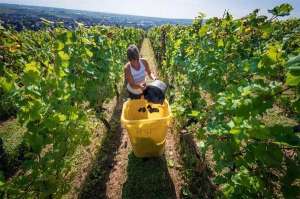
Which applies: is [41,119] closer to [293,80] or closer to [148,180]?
[148,180]

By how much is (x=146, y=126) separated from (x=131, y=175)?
1.02 m

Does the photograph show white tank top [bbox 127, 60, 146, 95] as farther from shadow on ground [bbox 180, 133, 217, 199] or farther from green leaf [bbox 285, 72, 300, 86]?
green leaf [bbox 285, 72, 300, 86]

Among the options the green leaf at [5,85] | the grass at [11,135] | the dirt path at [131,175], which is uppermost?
the green leaf at [5,85]

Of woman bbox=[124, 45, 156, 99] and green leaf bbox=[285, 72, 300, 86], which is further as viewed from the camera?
woman bbox=[124, 45, 156, 99]

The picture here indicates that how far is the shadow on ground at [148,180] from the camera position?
3900 millimetres

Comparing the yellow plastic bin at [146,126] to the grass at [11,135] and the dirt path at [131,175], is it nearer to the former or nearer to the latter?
the dirt path at [131,175]

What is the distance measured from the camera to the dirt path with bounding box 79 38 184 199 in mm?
3972

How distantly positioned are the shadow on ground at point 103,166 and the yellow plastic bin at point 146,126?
67cm

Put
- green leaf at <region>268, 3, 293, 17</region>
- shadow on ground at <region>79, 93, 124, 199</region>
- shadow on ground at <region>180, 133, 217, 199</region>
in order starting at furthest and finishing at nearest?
shadow on ground at <region>79, 93, 124, 199</region> → shadow on ground at <region>180, 133, 217, 199</region> → green leaf at <region>268, 3, 293, 17</region>

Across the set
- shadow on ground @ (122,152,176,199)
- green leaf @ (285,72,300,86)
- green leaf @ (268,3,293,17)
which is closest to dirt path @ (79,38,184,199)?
shadow on ground @ (122,152,176,199)

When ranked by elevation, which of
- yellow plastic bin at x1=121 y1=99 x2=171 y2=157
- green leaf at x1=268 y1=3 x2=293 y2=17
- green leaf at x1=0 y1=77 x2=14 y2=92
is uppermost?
green leaf at x1=268 y1=3 x2=293 y2=17

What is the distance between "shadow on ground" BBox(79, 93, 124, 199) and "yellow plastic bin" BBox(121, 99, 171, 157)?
671 millimetres

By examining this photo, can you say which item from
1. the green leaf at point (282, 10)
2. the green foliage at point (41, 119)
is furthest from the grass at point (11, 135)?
the green leaf at point (282, 10)

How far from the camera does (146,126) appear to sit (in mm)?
3842
